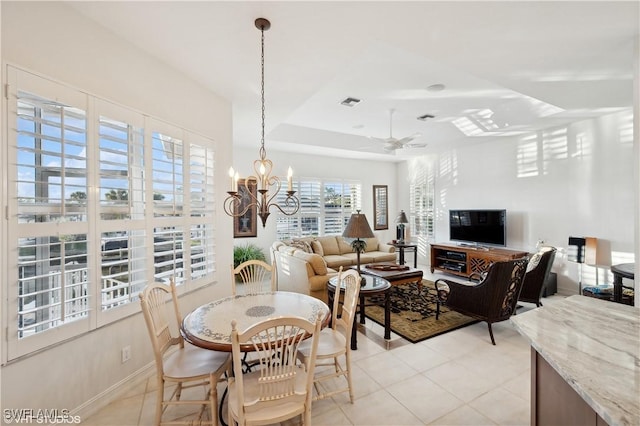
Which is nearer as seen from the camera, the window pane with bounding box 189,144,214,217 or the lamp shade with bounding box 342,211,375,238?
the window pane with bounding box 189,144,214,217

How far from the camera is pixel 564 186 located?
5016 mm

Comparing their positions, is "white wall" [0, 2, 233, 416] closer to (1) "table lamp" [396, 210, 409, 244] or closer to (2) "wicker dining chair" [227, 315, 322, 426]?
(2) "wicker dining chair" [227, 315, 322, 426]

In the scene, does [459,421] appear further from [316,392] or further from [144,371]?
[144,371]

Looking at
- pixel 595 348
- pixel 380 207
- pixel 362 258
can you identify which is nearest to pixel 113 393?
pixel 595 348

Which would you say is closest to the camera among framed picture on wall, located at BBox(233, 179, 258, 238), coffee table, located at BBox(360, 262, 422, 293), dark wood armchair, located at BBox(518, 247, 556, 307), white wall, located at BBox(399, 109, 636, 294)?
dark wood armchair, located at BBox(518, 247, 556, 307)

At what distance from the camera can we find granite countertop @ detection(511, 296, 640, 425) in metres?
0.93

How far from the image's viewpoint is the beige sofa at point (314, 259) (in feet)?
13.6

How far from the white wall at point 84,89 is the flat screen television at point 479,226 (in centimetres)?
571

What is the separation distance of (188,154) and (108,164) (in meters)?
0.90

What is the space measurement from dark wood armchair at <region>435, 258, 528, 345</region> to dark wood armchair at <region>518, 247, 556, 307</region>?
0.60 m

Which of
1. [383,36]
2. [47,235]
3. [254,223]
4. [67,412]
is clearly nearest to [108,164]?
[47,235]

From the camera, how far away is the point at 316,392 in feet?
7.75

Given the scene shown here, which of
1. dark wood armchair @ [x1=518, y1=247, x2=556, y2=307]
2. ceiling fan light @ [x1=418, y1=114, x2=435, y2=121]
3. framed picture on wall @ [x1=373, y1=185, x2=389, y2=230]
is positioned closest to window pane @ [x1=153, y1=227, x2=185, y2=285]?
ceiling fan light @ [x1=418, y1=114, x2=435, y2=121]

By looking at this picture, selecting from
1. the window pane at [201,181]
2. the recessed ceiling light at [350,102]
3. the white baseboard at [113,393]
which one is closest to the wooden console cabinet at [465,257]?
the recessed ceiling light at [350,102]
